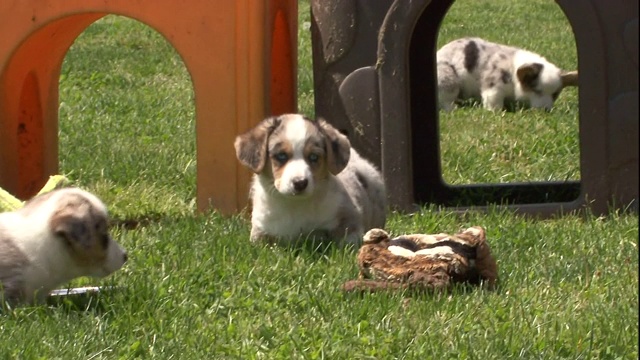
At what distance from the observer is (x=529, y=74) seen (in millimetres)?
10961

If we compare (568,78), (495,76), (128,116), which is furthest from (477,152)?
(128,116)

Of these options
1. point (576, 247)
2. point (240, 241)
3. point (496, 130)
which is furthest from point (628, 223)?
point (496, 130)

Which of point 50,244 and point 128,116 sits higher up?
point 128,116

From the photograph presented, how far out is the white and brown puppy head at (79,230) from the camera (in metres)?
4.83

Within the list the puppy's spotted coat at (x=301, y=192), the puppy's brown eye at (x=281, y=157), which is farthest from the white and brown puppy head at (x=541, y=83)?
the puppy's brown eye at (x=281, y=157)

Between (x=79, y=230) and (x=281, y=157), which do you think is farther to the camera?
(x=281, y=157)

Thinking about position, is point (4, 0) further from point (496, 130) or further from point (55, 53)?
point (496, 130)

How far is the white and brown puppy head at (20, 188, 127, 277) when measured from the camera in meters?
4.83

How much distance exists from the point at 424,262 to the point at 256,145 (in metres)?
1.29

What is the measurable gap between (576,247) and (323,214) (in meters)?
1.19

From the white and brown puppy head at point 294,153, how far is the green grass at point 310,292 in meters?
0.34

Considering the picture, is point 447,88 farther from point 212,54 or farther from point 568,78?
point 212,54

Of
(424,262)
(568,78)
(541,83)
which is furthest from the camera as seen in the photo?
(568,78)

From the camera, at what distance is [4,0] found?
7.02m
